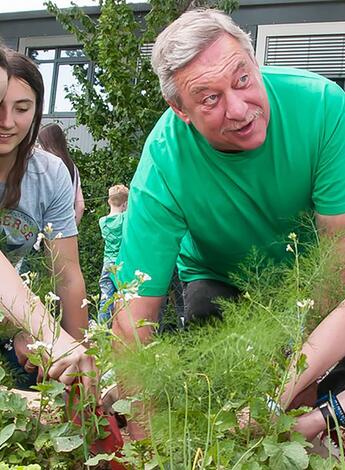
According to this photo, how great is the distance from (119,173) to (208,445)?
6496 mm

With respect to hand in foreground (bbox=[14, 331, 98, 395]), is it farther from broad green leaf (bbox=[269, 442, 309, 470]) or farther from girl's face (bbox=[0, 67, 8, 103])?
girl's face (bbox=[0, 67, 8, 103])

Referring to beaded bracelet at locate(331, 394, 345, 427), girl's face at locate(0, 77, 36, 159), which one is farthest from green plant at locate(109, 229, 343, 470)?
girl's face at locate(0, 77, 36, 159)

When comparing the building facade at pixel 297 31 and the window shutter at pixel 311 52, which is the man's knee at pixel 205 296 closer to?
the building facade at pixel 297 31

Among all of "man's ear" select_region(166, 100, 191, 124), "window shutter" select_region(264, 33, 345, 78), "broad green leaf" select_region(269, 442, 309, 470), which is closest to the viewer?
"broad green leaf" select_region(269, 442, 309, 470)

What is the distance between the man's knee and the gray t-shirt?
1.38 ft

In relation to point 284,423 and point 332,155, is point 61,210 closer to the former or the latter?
point 332,155

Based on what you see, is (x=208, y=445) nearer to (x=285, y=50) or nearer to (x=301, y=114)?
(x=301, y=114)

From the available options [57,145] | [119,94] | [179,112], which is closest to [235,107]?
[179,112]

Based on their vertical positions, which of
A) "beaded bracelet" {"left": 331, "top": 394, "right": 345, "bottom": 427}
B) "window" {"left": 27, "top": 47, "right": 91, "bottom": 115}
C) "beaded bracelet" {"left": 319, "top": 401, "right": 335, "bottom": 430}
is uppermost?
"beaded bracelet" {"left": 319, "top": 401, "right": 335, "bottom": 430}

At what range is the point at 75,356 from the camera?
141cm

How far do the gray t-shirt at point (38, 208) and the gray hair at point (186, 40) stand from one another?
623 mm

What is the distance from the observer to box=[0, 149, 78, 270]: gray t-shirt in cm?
214

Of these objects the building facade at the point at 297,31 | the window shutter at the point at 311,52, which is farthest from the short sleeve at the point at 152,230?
the window shutter at the point at 311,52

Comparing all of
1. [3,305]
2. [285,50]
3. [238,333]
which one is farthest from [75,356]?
[285,50]
